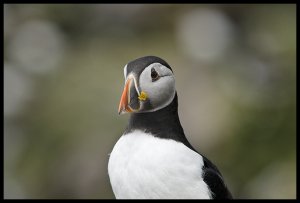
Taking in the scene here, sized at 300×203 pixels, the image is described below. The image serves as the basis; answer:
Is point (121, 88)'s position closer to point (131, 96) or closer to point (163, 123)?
point (163, 123)

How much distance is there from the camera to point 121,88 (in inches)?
466

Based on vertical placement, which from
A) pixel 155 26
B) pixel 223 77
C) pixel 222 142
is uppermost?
pixel 155 26

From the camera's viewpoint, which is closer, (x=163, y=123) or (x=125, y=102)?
(x=125, y=102)

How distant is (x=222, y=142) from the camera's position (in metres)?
11.6

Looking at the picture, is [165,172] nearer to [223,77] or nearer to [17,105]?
[223,77]

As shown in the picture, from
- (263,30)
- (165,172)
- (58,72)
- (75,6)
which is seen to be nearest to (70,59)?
(58,72)

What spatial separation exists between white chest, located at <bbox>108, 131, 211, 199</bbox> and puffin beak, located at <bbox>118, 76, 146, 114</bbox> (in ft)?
0.82

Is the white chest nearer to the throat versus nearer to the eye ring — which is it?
the throat

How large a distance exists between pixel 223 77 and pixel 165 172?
9.13m

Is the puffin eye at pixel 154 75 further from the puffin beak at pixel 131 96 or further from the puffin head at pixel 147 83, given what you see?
the puffin beak at pixel 131 96

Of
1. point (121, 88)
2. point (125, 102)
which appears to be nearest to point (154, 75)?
point (125, 102)

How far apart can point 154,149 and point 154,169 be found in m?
0.11

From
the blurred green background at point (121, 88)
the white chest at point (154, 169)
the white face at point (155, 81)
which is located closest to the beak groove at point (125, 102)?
the white face at point (155, 81)

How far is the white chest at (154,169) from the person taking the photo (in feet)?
12.7
